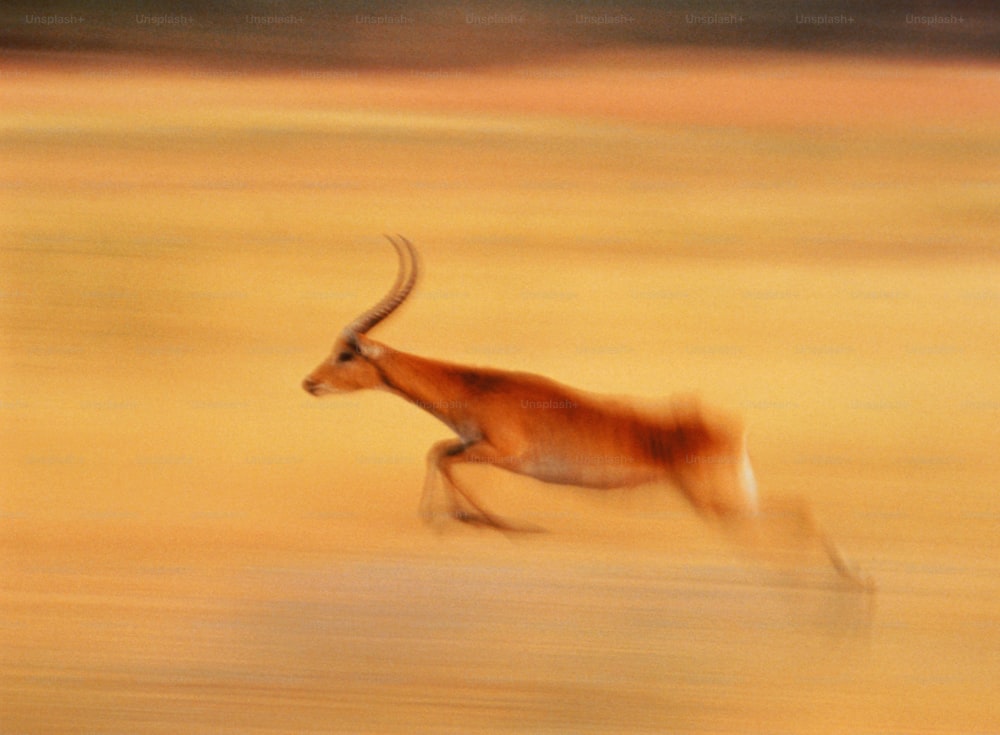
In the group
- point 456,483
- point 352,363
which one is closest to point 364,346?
point 352,363

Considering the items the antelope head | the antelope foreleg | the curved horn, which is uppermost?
the curved horn

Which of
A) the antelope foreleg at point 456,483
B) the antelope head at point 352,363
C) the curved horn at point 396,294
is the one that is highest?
the curved horn at point 396,294

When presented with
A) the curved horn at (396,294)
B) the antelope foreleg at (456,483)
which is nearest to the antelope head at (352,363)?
the curved horn at (396,294)

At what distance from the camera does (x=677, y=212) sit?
1634 millimetres

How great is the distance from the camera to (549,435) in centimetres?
147

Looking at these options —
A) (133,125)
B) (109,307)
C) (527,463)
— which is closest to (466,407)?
(527,463)

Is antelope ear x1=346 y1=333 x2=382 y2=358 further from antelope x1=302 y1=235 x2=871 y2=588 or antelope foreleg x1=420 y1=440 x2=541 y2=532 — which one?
antelope foreleg x1=420 y1=440 x2=541 y2=532

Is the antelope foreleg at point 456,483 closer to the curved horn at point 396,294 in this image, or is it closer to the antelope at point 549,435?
the antelope at point 549,435

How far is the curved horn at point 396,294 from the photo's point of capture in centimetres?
153

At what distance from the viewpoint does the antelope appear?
4.78 ft

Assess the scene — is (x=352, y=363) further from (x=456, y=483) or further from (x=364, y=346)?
(x=456, y=483)

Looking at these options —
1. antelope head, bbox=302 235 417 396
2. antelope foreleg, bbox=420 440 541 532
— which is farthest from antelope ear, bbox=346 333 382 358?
antelope foreleg, bbox=420 440 541 532

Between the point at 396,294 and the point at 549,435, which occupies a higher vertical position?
the point at 396,294

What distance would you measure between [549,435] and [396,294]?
1.04 feet
